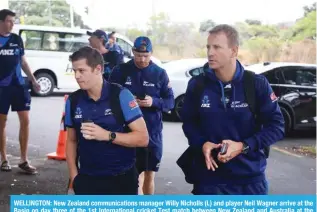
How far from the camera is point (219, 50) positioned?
3275 millimetres

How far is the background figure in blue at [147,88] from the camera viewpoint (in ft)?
16.3

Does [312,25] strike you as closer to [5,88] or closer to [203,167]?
[5,88]

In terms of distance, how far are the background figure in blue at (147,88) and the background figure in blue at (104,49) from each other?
124 cm

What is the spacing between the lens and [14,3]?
1134 inches

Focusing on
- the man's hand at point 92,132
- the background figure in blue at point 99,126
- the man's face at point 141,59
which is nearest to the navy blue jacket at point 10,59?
the man's face at point 141,59

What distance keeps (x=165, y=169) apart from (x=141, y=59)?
3049 mm

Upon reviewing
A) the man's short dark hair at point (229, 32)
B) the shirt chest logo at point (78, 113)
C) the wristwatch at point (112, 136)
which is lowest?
the wristwatch at point (112, 136)

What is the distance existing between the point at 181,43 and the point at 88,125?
73.1 feet

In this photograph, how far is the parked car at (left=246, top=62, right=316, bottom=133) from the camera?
10594 millimetres

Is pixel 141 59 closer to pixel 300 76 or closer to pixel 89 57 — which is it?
pixel 89 57

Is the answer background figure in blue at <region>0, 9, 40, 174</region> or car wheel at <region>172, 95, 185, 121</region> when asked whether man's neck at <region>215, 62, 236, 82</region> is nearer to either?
background figure in blue at <region>0, 9, 40, 174</region>

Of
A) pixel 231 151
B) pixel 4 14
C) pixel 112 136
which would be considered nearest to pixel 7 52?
pixel 4 14

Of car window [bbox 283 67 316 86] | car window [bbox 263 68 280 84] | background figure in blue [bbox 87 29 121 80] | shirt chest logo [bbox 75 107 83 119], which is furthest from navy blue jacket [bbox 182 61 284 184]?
car window [bbox 283 67 316 86]

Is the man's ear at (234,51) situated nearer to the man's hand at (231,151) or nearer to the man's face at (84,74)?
the man's hand at (231,151)
